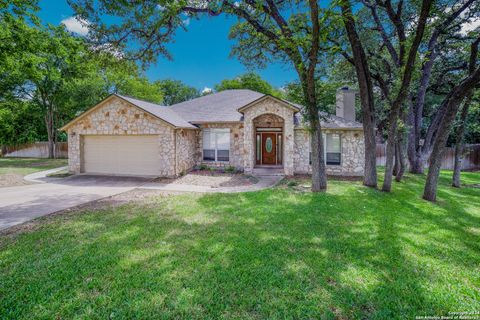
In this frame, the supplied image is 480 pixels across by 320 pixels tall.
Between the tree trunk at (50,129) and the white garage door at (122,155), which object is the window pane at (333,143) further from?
the tree trunk at (50,129)

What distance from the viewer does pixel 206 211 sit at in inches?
275

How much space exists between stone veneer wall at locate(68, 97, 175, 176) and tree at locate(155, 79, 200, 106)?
95.9ft

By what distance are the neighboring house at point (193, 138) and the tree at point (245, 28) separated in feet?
10.1

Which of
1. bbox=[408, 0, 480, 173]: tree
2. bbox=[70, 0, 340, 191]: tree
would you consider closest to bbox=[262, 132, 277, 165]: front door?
bbox=[70, 0, 340, 191]: tree

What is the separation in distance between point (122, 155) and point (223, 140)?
565cm

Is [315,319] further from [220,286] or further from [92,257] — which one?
[92,257]

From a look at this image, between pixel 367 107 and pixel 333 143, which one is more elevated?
pixel 367 107

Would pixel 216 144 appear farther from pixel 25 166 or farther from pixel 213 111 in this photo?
pixel 25 166

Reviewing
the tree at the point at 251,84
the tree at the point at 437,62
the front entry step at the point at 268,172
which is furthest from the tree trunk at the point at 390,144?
the tree at the point at 251,84

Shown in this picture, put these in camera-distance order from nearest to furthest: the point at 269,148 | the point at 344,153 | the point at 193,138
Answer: the point at 344,153, the point at 193,138, the point at 269,148

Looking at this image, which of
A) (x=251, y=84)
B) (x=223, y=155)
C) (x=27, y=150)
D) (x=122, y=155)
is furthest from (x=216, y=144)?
(x=27, y=150)

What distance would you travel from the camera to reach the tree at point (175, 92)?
41.7 metres

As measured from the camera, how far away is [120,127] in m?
13.0

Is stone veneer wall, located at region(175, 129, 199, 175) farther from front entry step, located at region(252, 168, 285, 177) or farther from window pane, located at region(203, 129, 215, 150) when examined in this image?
front entry step, located at region(252, 168, 285, 177)
